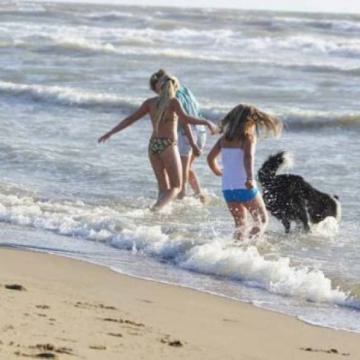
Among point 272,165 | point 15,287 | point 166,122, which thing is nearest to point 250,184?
point 272,165

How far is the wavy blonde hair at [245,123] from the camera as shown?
A: 855 cm

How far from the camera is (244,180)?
8.70 m

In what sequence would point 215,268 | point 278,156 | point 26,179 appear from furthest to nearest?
1. point 26,179
2. point 278,156
3. point 215,268

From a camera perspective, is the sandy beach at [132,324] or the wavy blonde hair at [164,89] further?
the wavy blonde hair at [164,89]

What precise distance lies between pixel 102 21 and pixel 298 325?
52371mm

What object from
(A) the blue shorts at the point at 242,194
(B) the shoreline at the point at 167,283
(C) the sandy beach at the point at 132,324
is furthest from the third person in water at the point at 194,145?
(C) the sandy beach at the point at 132,324

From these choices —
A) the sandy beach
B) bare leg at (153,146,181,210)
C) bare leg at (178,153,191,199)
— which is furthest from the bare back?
the sandy beach

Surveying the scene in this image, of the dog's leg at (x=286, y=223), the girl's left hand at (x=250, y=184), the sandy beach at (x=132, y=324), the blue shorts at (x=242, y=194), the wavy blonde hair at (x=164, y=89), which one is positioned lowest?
the sandy beach at (x=132, y=324)

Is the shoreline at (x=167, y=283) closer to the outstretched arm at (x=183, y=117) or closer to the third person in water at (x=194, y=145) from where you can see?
the third person in water at (x=194, y=145)

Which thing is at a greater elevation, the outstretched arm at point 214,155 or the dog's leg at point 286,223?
the outstretched arm at point 214,155

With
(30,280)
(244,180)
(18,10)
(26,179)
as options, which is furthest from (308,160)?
(18,10)

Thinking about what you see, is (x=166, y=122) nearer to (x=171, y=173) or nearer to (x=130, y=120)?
(x=130, y=120)

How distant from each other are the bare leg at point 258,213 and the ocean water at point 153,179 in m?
0.11

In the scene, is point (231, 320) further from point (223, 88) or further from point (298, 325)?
point (223, 88)
